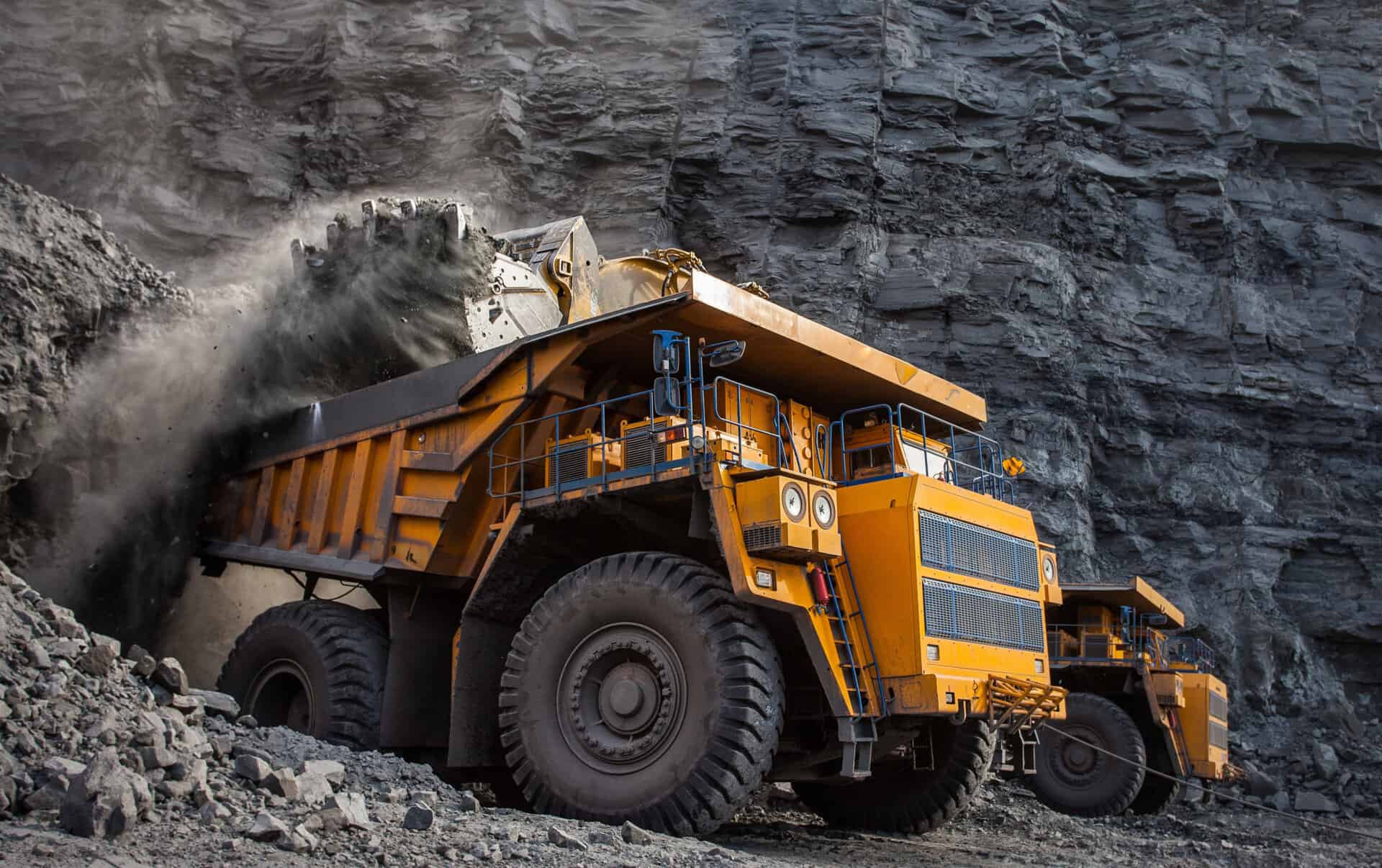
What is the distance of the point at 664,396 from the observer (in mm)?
7598

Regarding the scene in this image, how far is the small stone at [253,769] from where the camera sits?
5699mm

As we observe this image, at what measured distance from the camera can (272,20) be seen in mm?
25125

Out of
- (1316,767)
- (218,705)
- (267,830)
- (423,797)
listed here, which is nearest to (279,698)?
(218,705)

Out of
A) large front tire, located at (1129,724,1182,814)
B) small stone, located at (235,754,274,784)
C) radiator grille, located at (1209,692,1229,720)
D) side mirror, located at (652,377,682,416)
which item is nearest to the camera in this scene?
small stone, located at (235,754,274,784)

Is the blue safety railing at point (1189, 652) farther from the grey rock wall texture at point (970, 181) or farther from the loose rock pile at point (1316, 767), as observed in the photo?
the loose rock pile at point (1316, 767)

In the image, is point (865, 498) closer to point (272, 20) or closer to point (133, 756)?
point (133, 756)

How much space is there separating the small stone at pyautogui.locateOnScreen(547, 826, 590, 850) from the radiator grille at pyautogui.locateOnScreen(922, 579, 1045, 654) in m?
2.42

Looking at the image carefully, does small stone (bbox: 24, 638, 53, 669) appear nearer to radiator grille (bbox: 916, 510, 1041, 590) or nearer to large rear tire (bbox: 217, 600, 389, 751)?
large rear tire (bbox: 217, 600, 389, 751)

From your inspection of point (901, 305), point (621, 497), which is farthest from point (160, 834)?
point (901, 305)

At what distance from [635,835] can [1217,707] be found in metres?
11.5

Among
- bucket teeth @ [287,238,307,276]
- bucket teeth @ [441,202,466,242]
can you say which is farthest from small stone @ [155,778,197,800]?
bucket teeth @ [287,238,307,276]

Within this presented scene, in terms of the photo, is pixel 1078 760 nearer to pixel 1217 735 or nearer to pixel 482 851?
pixel 1217 735

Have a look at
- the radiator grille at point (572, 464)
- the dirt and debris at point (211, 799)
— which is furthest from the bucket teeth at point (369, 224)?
the dirt and debris at point (211, 799)

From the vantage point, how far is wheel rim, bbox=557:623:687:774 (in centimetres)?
694
